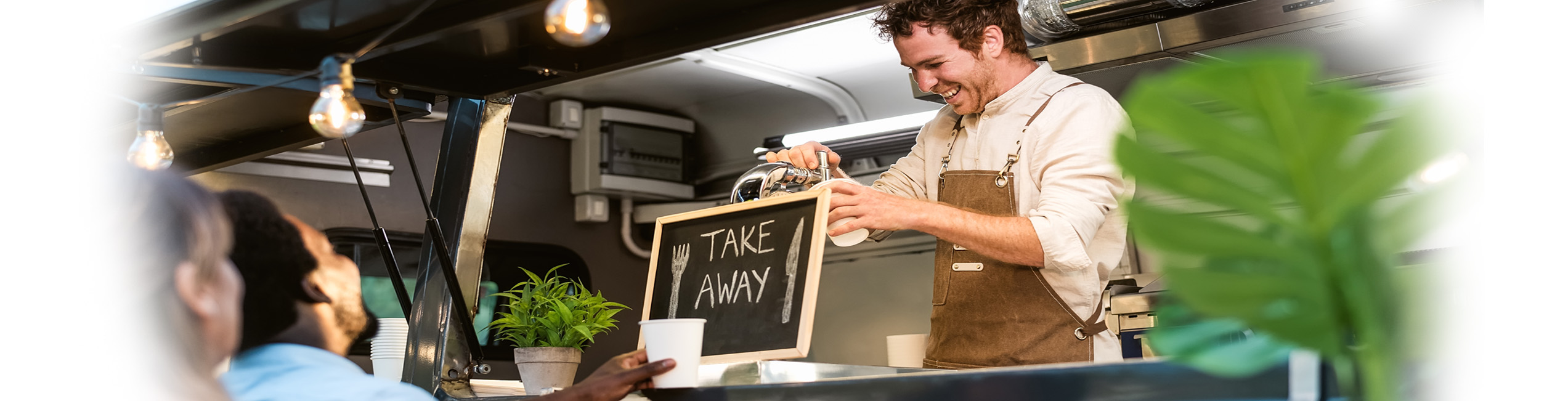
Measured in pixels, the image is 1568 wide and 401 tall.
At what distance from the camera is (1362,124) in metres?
0.42

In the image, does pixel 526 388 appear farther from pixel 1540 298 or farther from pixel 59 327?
pixel 1540 298

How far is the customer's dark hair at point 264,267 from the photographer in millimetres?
1138

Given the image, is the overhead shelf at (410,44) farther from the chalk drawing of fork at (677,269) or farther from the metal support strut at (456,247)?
the chalk drawing of fork at (677,269)

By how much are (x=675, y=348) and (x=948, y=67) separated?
0.88 metres

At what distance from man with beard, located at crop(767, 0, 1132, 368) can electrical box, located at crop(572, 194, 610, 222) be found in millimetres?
4373

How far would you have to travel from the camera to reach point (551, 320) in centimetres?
188

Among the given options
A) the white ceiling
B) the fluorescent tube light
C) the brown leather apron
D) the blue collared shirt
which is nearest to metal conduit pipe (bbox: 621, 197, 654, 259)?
the white ceiling

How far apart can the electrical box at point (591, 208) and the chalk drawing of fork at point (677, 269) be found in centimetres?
473

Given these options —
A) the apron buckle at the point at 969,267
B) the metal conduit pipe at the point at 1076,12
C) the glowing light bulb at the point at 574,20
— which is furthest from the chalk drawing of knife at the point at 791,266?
the metal conduit pipe at the point at 1076,12

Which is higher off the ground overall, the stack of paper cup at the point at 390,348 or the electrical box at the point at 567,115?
the electrical box at the point at 567,115

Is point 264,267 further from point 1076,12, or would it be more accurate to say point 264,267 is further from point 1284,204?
point 1076,12

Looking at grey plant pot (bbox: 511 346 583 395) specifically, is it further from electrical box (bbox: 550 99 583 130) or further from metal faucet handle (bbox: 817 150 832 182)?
electrical box (bbox: 550 99 583 130)

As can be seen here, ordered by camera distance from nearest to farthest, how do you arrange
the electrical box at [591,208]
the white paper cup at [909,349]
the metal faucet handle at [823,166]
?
1. the metal faucet handle at [823,166]
2. the white paper cup at [909,349]
3. the electrical box at [591,208]

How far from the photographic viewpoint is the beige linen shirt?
1.60 metres
